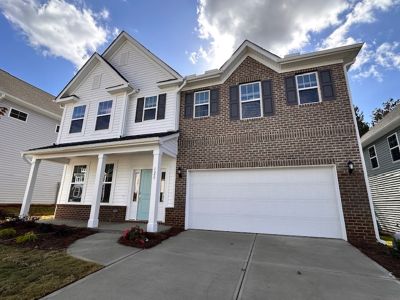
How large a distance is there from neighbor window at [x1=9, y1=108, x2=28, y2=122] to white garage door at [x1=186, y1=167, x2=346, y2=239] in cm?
1332

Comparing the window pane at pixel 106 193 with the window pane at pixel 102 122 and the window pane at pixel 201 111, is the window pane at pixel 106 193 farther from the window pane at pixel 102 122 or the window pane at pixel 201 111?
the window pane at pixel 201 111

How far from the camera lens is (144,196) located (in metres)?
9.29

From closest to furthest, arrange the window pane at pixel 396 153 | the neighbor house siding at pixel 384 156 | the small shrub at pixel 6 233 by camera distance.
Answer: 1. the small shrub at pixel 6 233
2. the window pane at pixel 396 153
3. the neighbor house siding at pixel 384 156

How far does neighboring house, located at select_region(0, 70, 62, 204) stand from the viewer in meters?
12.9

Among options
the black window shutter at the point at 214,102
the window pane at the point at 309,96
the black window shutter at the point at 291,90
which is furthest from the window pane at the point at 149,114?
the window pane at the point at 309,96

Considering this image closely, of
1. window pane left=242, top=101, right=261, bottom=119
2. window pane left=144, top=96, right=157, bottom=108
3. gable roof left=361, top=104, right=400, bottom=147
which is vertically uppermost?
window pane left=144, top=96, right=157, bottom=108

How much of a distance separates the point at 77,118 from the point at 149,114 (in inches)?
173

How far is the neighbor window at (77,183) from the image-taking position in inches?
411

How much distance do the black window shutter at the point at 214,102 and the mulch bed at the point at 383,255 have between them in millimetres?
6613

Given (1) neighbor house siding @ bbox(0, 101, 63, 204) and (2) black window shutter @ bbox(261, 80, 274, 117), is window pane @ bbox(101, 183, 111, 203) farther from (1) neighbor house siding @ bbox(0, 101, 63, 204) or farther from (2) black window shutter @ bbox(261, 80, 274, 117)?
(2) black window shutter @ bbox(261, 80, 274, 117)

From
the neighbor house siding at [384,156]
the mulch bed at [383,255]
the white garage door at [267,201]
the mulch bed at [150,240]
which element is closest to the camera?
the mulch bed at [383,255]

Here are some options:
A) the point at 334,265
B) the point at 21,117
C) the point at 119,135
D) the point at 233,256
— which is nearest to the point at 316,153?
the point at 334,265

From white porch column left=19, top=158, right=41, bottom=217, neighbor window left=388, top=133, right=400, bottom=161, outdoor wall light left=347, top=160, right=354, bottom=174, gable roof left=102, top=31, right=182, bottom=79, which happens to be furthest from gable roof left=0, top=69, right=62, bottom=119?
neighbor window left=388, top=133, right=400, bottom=161

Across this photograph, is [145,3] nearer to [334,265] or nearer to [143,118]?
[143,118]
